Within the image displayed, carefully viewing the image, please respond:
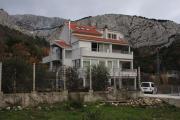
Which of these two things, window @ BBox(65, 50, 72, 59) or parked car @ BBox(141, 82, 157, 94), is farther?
window @ BBox(65, 50, 72, 59)

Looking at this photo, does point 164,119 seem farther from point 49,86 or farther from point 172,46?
point 172,46

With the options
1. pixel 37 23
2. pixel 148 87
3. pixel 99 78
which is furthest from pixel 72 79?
pixel 37 23

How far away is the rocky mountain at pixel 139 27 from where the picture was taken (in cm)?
11438

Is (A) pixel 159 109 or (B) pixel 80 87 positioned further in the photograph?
(B) pixel 80 87

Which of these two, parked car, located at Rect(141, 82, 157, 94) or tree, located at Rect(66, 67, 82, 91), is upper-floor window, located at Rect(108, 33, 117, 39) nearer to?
parked car, located at Rect(141, 82, 157, 94)

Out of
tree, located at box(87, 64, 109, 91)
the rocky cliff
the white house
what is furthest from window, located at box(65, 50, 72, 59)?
the rocky cliff

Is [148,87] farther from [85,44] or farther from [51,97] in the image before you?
[51,97]

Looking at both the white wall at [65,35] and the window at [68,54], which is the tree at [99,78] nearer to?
the window at [68,54]

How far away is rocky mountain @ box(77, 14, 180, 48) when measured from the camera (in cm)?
11438

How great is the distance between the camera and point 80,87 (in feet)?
91.2

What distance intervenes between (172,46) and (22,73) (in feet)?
235

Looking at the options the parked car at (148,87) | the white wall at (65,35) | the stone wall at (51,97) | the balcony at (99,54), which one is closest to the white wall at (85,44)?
the balcony at (99,54)

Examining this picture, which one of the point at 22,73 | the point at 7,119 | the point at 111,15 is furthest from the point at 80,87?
the point at 111,15

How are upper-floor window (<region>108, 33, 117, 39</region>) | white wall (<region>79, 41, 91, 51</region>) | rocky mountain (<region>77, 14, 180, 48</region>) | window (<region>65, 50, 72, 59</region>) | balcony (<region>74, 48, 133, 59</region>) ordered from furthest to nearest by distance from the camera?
1. rocky mountain (<region>77, 14, 180, 48</region>)
2. upper-floor window (<region>108, 33, 117, 39</region>)
3. window (<region>65, 50, 72, 59</region>)
4. white wall (<region>79, 41, 91, 51</region>)
5. balcony (<region>74, 48, 133, 59</region>)
